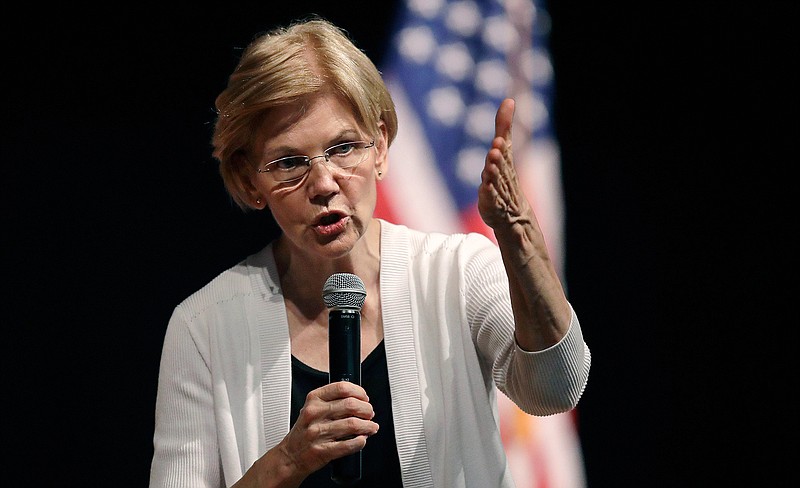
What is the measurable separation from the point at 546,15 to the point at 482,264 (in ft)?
3.96

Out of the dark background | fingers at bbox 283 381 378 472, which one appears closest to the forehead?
fingers at bbox 283 381 378 472

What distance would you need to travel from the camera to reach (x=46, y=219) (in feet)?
8.21

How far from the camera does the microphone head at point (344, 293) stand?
1.39m

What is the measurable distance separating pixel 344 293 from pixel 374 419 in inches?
16.8

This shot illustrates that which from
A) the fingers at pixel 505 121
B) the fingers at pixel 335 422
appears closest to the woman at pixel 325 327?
the fingers at pixel 335 422

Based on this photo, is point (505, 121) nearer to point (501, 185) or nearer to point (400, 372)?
point (501, 185)

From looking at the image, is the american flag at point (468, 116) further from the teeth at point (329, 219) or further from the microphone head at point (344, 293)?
the microphone head at point (344, 293)

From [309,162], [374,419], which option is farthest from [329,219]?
[374,419]

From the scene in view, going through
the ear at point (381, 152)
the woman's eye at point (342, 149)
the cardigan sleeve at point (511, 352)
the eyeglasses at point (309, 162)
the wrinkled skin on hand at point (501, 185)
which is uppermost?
the ear at point (381, 152)

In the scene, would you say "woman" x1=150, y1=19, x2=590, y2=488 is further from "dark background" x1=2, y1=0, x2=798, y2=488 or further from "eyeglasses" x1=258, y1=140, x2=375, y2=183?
"dark background" x1=2, y1=0, x2=798, y2=488

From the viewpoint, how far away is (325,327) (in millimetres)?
1869

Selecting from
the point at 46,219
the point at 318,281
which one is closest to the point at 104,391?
the point at 46,219

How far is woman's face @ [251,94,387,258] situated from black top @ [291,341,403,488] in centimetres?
25

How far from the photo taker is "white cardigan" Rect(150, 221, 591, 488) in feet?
5.60
